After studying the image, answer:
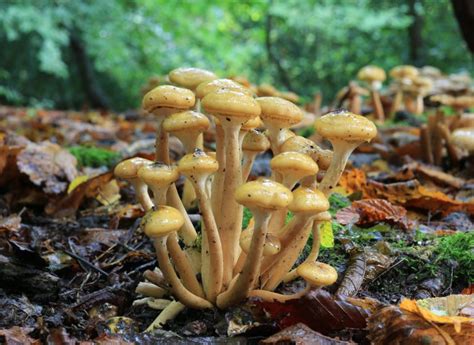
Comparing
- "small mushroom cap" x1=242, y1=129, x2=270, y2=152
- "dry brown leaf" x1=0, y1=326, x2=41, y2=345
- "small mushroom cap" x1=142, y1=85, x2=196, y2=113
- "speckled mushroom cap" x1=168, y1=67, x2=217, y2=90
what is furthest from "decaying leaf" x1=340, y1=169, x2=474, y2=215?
"dry brown leaf" x1=0, y1=326, x2=41, y2=345

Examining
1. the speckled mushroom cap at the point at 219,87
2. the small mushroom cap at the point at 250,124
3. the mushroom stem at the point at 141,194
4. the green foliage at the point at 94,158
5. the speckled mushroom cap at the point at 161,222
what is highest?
the speckled mushroom cap at the point at 219,87

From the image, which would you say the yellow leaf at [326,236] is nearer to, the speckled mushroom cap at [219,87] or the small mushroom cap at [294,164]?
the small mushroom cap at [294,164]

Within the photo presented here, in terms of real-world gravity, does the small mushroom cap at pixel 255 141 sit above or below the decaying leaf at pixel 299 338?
above

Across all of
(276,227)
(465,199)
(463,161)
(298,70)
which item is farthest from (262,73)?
(276,227)

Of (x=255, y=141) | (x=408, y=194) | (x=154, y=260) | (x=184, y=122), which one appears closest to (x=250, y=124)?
(x=255, y=141)

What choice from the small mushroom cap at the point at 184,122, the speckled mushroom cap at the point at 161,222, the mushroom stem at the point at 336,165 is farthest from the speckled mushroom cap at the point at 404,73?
the speckled mushroom cap at the point at 161,222

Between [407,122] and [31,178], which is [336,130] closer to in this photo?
[31,178]
